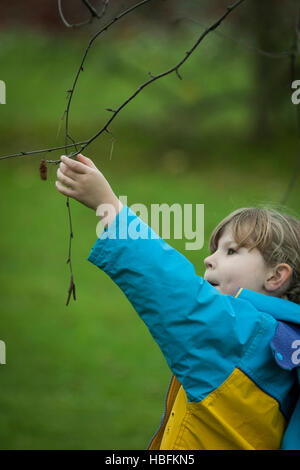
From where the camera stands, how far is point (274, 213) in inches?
77.8

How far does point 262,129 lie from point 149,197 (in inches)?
102

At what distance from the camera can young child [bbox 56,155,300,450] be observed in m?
1.59

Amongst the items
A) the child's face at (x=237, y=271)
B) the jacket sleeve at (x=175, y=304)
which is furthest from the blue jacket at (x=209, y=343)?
the child's face at (x=237, y=271)

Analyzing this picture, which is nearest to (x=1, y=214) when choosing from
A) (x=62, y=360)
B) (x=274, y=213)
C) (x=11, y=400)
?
(x=62, y=360)

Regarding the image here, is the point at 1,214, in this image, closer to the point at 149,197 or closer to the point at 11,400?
the point at 149,197

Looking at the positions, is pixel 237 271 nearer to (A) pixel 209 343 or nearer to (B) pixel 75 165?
(A) pixel 209 343

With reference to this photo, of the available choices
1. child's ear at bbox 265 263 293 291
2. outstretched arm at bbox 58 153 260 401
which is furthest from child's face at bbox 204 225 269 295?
outstretched arm at bbox 58 153 260 401

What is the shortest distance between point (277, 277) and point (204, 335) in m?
0.38

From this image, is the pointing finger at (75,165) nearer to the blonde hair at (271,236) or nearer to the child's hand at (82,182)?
the child's hand at (82,182)

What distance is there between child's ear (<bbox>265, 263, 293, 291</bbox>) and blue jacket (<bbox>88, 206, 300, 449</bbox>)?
0.14 meters

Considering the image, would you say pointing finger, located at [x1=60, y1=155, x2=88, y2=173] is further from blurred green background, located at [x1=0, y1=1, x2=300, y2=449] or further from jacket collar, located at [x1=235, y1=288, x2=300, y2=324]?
jacket collar, located at [x1=235, y1=288, x2=300, y2=324]

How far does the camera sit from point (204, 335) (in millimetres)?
1594

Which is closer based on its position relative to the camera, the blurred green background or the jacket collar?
the jacket collar

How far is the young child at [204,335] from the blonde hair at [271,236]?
0.44 ft
